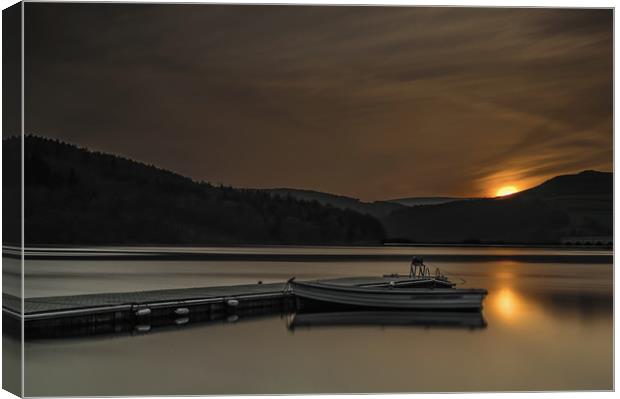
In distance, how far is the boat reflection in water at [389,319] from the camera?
1296 cm

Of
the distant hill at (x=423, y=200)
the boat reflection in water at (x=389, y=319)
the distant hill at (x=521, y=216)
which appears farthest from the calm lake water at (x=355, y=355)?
the distant hill at (x=423, y=200)

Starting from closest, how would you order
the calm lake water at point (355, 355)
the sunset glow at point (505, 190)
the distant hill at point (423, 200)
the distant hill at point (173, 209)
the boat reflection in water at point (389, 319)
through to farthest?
the calm lake water at point (355, 355) → the sunset glow at point (505, 190) → the distant hill at point (423, 200) → the distant hill at point (173, 209) → the boat reflection in water at point (389, 319)

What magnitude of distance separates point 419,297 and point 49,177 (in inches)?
235

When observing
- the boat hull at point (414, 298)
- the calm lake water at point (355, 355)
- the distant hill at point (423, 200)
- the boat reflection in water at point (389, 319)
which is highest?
the distant hill at point (423, 200)

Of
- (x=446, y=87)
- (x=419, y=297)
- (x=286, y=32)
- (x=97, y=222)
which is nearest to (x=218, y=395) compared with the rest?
(x=286, y=32)

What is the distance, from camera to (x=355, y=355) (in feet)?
32.6

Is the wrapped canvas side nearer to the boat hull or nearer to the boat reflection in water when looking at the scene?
the boat reflection in water

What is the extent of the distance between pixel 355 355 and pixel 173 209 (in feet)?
11.5

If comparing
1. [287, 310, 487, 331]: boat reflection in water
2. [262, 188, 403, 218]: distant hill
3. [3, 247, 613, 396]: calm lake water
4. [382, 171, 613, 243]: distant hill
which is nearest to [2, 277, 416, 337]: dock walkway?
[3, 247, 613, 396]: calm lake water

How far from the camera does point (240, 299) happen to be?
14.4 m

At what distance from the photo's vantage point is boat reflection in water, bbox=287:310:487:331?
42.5ft

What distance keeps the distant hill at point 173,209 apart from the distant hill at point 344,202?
0.33ft

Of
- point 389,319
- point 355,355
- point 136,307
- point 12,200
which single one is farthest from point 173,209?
point 12,200

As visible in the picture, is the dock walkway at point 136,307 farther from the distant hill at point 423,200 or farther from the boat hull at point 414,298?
the distant hill at point 423,200
